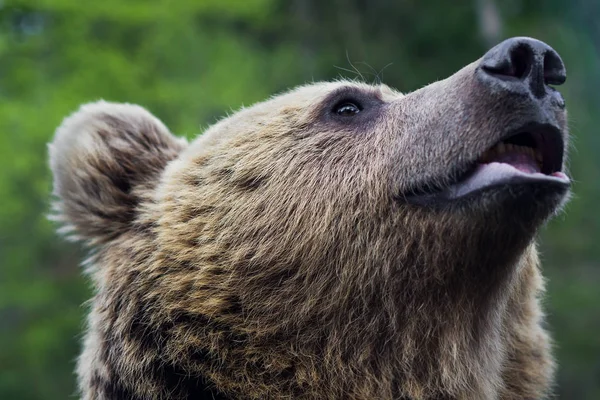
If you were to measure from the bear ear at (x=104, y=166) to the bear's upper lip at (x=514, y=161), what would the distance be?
194 centimetres

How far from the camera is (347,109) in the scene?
410 centimetres

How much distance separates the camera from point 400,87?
1677 centimetres

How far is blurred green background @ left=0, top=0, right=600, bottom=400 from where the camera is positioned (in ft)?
46.2

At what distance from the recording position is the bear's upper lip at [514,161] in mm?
3271

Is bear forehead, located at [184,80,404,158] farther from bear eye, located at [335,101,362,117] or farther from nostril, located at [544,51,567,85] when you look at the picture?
nostril, located at [544,51,567,85]

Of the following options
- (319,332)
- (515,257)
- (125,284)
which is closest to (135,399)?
(125,284)

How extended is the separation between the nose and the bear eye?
0.92 metres

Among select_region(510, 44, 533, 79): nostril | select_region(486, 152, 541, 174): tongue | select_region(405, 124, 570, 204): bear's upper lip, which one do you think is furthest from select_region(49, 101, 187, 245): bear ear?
select_region(510, 44, 533, 79): nostril

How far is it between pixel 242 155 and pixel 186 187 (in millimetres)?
387

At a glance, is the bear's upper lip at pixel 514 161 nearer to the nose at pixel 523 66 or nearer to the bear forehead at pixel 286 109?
the nose at pixel 523 66

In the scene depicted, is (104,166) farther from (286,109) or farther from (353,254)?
(353,254)

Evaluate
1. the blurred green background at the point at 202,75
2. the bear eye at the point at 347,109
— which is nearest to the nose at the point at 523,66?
the bear eye at the point at 347,109

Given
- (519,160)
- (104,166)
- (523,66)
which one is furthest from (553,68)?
(104,166)

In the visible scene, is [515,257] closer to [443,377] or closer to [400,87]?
[443,377]
